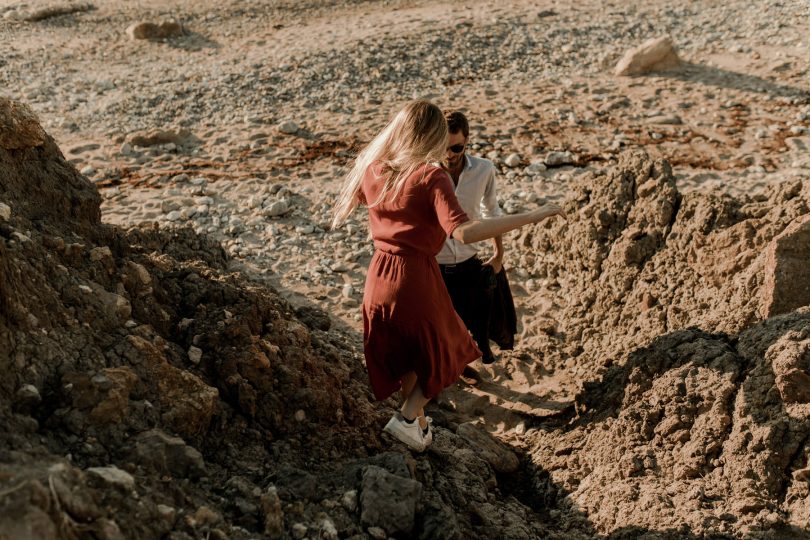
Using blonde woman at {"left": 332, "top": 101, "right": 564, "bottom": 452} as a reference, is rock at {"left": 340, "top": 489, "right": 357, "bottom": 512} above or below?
below

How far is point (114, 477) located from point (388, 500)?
3.71ft

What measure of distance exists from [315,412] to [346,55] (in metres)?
8.75

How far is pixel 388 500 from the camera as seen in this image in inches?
135

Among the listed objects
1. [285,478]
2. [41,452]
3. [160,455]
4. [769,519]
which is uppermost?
[41,452]

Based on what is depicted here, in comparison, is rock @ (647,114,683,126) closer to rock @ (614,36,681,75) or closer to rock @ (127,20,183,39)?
rock @ (614,36,681,75)

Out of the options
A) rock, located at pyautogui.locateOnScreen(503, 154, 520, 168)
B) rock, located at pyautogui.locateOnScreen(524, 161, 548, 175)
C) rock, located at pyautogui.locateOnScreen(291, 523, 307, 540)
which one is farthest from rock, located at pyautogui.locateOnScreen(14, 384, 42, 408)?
rock, located at pyautogui.locateOnScreen(503, 154, 520, 168)

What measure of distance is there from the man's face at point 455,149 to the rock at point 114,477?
2396 mm

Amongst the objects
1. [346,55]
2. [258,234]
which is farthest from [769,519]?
[346,55]

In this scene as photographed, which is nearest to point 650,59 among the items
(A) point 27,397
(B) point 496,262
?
(B) point 496,262

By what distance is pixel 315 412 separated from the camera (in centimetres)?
397

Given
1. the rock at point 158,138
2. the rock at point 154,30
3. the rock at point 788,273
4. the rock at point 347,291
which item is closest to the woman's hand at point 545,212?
the rock at point 788,273

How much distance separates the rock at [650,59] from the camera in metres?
11.0

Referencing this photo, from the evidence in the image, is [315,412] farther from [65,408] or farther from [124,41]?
[124,41]

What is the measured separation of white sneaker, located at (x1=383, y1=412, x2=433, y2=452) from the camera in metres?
4.07
